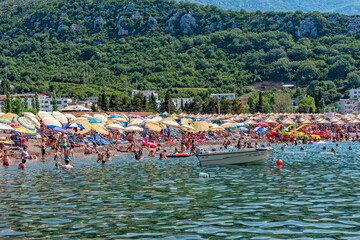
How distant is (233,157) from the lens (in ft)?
87.4

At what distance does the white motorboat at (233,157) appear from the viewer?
26438mm

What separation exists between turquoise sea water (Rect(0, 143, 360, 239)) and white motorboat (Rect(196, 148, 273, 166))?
2.02 meters

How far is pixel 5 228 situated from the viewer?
37.7 feet

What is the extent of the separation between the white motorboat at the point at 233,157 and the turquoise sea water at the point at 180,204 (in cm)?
202

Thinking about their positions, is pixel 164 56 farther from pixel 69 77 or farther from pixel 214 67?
pixel 69 77

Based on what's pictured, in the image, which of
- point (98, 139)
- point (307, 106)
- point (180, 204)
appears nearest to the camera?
point (180, 204)

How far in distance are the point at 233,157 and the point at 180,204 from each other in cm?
1259

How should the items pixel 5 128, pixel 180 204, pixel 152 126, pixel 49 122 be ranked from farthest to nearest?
pixel 152 126
pixel 49 122
pixel 5 128
pixel 180 204

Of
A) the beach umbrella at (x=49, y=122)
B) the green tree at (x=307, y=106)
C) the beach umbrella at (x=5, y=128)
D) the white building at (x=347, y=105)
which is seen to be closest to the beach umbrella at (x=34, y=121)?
the beach umbrella at (x=49, y=122)

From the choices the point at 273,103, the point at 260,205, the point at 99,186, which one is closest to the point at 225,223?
the point at 260,205

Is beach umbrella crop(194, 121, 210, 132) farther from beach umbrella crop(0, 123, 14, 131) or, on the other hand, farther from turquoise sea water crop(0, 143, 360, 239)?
turquoise sea water crop(0, 143, 360, 239)

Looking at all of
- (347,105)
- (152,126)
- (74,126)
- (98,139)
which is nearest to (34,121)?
(74,126)

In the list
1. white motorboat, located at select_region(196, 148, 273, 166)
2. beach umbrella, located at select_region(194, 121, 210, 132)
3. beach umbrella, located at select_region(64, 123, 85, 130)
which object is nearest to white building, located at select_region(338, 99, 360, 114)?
beach umbrella, located at select_region(194, 121, 210, 132)

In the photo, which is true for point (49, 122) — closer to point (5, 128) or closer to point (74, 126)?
point (74, 126)
